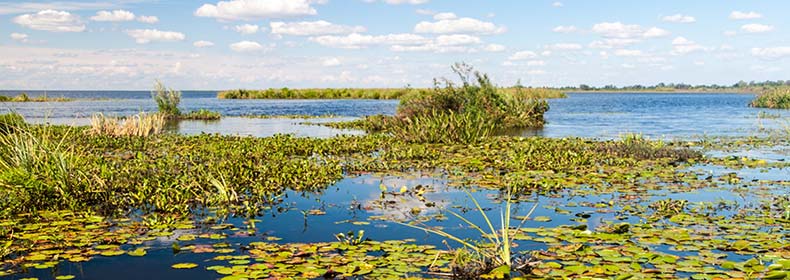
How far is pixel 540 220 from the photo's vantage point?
376 inches

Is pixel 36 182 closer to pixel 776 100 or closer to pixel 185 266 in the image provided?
pixel 185 266

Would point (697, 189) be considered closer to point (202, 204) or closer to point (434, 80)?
point (202, 204)

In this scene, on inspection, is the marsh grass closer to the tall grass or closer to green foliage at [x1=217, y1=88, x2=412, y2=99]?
the tall grass

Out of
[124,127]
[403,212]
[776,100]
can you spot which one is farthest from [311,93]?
[403,212]

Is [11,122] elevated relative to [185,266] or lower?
elevated

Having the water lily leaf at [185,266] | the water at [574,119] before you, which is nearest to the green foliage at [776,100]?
the water at [574,119]

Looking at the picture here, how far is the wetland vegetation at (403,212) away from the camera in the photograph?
720 cm

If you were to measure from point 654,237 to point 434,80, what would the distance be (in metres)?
19.0

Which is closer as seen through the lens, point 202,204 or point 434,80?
point 202,204

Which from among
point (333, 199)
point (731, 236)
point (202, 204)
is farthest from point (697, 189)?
point (202, 204)

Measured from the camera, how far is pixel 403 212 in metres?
10.2

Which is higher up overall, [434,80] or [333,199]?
[434,80]

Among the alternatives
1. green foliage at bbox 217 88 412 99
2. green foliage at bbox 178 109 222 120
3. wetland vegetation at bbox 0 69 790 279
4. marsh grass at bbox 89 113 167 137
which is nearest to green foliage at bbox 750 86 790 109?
wetland vegetation at bbox 0 69 790 279

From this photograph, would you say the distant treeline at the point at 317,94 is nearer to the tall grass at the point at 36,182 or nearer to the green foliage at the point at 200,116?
the green foliage at the point at 200,116
